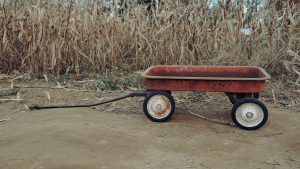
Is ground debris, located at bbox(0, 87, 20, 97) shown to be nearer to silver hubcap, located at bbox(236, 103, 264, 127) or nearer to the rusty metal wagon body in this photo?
the rusty metal wagon body

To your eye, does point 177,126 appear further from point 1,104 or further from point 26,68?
point 26,68

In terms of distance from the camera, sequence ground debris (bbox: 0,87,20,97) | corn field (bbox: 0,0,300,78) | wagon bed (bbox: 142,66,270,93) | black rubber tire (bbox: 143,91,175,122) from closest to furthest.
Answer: wagon bed (bbox: 142,66,270,93), black rubber tire (bbox: 143,91,175,122), ground debris (bbox: 0,87,20,97), corn field (bbox: 0,0,300,78)

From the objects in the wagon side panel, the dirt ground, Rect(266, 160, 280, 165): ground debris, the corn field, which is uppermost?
the corn field

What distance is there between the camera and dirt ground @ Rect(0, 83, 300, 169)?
2.66m

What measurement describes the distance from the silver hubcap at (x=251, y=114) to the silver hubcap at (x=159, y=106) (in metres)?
0.54

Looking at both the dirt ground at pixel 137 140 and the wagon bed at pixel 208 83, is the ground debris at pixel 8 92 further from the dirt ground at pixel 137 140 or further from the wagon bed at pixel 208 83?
the wagon bed at pixel 208 83

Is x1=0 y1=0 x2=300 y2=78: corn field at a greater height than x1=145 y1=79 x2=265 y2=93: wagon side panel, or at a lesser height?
greater

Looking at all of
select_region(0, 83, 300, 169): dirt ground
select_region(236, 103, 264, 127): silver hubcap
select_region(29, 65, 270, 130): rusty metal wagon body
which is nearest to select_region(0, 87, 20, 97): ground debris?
select_region(0, 83, 300, 169): dirt ground

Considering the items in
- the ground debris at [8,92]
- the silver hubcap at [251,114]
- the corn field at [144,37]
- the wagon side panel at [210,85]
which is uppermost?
the corn field at [144,37]

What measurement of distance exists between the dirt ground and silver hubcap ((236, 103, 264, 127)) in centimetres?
8

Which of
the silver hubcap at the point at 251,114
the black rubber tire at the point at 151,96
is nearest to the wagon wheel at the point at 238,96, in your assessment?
the silver hubcap at the point at 251,114

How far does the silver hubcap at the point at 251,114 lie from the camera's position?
3387 millimetres

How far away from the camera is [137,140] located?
3.03 m

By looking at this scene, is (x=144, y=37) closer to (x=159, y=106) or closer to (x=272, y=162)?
(x=159, y=106)
